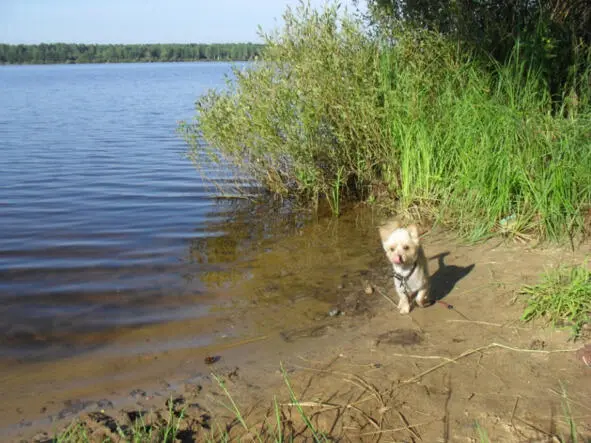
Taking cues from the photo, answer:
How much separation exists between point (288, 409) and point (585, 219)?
4.05 metres

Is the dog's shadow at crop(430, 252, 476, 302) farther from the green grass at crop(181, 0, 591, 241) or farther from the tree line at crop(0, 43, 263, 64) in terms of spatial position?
the tree line at crop(0, 43, 263, 64)

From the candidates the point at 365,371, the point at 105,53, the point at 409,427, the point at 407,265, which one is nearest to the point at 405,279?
the point at 407,265

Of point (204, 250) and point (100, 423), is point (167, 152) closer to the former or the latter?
point (204, 250)

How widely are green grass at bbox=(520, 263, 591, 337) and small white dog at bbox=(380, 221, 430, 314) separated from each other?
93 cm

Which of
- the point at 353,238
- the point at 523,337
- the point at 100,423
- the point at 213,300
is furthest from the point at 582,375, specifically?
the point at 353,238

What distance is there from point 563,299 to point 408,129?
4004mm

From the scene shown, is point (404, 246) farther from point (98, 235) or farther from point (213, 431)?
point (98, 235)

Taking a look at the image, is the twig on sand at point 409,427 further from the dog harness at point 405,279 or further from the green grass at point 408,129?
the green grass at point 408,129

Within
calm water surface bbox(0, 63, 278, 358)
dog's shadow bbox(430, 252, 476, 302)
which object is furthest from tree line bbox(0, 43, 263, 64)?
dog's shadow bbox(430, 252, 476, 302)

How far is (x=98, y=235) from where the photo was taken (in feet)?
28.8

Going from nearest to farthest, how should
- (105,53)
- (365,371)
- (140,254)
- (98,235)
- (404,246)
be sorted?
(365,371)
(404,246)
(140,254)
(98,235)
(105,53)

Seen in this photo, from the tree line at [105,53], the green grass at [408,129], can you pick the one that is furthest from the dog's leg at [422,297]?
the tree line at [105,53]

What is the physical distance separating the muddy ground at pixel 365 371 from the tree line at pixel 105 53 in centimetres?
9243

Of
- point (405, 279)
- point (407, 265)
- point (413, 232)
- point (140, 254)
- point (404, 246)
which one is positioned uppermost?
point (413, 232)
